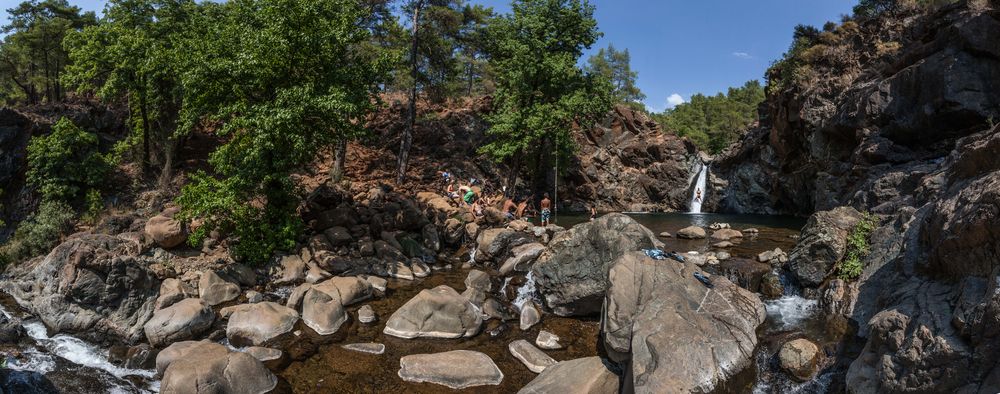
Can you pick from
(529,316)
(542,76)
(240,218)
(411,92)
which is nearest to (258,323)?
(240,218)

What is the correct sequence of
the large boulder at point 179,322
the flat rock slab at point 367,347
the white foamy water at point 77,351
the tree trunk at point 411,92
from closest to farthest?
the white foamy water at point 77,351, the flat rock slab at point 367,347, the large boulder at point 179,322, the tree trunk at point 411,92

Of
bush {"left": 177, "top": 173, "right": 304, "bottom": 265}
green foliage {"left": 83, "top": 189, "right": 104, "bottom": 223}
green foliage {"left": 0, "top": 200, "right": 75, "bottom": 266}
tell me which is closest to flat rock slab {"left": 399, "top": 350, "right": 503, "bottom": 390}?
bush {"left": 177, "top": 173, "right": 304, "bottom": 265}

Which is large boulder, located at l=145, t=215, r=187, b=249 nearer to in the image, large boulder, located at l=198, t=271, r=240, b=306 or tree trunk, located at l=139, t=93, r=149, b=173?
large boulder, located at l=198, t=271, r=240, b=306

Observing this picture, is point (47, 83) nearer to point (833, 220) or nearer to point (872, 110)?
point (833, 220)

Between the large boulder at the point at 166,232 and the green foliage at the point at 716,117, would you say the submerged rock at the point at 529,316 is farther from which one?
the green foliage at the point at 716,117

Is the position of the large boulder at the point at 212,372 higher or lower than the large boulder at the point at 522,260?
lower

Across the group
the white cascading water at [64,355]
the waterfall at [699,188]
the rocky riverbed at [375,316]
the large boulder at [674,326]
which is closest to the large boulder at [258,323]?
the rocky riverbed at [375,316]

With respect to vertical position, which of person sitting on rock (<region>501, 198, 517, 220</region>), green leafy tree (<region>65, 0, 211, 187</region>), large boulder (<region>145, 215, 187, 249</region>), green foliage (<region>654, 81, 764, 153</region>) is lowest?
large boulder (<region>145, 215, 187, 249</region>)

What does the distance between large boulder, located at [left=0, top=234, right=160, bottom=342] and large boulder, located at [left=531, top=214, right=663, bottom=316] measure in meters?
10.1

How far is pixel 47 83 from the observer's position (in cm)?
3303

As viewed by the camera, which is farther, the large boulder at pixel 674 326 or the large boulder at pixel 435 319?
the large boulder at pixel 435 319

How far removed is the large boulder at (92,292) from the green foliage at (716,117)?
54.8 m

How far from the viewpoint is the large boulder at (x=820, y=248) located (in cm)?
1189

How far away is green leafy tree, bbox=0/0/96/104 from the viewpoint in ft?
104
